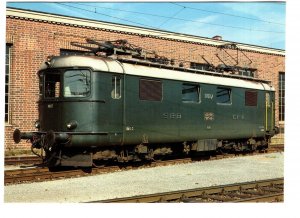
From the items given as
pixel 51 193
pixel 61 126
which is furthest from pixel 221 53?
pixel 51 193

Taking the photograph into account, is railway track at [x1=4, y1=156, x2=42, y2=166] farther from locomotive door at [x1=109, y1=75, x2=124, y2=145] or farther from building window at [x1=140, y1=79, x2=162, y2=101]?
building window at [x1=140, y1=79, x2=162, y2=101]

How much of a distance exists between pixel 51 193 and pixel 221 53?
1510cm

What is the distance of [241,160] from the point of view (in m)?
14.4

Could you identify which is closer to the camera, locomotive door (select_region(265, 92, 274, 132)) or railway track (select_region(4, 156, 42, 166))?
railway track (select_region(4, 156, 42, 166))

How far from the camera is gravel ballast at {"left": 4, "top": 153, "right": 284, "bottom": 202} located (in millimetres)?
8641

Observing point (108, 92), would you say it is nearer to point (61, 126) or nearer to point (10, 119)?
point (61, 126)

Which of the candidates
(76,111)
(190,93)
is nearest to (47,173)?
(76,111)

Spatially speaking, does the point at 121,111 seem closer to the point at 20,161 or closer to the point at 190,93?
the point at 190,93

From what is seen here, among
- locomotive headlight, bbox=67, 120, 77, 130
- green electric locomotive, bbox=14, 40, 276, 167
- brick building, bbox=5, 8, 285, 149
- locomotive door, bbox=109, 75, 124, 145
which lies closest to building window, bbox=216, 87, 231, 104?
green electric locomotive, bbox=14, 40, 276, 167

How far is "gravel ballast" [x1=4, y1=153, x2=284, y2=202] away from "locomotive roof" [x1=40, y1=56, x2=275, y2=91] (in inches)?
114

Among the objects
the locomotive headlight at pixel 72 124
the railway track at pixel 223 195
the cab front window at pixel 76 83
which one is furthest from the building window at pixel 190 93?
the railway track at pixel 223 195

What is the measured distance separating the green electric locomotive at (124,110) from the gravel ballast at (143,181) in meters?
0.84

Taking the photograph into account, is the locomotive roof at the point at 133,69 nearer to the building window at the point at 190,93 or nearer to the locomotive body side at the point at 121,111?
the locomotive body side at the point at 121,111

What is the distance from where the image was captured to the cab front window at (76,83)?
10.8m
